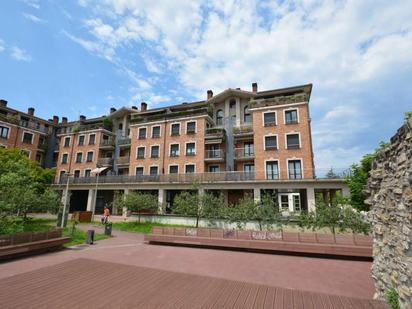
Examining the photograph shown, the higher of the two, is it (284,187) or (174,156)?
(174,156)

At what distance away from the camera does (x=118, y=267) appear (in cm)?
782

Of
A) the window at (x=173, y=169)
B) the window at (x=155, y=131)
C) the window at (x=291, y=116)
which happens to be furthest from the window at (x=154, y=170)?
the window at (x=291, y=116)

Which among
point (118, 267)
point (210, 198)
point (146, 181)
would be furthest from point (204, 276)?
point (146, 181)

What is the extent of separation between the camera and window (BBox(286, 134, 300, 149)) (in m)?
22.5

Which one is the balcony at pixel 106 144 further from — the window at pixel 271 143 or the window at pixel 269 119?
the window at pixel 271 143

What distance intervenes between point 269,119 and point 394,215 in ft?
67.7

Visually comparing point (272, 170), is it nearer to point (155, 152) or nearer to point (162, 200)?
point (162, 200)

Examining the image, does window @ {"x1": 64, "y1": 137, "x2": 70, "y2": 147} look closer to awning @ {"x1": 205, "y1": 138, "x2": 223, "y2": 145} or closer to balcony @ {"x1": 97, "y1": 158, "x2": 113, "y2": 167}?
balcony @ {"x1": 97, "y1": 158, "x2": 113, "y2": 167}

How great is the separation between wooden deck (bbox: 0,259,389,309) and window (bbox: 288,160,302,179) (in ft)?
55.6

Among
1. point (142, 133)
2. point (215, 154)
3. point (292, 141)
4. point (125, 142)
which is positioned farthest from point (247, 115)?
point (125, 142)

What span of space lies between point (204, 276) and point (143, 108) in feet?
103

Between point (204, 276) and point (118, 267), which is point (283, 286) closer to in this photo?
point (204, 276)

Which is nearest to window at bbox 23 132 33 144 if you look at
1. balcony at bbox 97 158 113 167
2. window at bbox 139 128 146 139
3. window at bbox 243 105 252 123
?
balcony at bbox 97 158 113 167

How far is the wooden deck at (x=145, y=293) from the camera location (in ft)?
16.3
